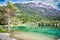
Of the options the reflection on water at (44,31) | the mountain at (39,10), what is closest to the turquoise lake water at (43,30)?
the reflection on water at (44,31)

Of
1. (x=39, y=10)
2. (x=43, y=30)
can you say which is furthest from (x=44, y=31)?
(x=39, y=10)

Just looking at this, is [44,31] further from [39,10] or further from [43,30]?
[39,10]

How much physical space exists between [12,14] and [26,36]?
253mm

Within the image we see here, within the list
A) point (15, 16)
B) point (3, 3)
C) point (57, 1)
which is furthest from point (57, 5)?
point (3, 3)

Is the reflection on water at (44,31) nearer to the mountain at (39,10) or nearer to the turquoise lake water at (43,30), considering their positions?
the turquoise lake water at (43,30)

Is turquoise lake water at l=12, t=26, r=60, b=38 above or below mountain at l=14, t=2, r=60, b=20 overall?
below

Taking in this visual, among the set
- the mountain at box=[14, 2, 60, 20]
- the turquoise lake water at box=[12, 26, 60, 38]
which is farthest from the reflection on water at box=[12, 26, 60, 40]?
the mountain at box=[14, 2, 60, 20]

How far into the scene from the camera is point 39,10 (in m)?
1.42

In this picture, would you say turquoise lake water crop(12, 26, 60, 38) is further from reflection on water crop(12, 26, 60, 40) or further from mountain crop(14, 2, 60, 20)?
mountain crop(14, 2, 60, 20)

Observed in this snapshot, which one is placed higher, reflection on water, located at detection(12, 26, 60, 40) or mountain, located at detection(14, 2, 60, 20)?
mountain, located at detection(14, 2, 60, 20)

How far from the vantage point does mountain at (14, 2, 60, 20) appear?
1.40m

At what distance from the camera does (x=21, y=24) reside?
4.58 ft

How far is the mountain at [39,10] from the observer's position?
1.40 meters

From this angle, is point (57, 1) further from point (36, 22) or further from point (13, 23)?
point (13, 23)
